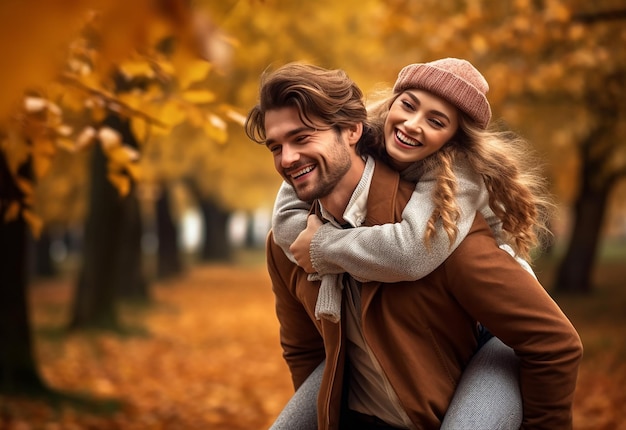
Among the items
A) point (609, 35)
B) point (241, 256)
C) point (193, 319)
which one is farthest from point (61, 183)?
point (241, 256)

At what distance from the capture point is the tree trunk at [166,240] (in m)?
20.7

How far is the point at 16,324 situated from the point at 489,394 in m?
6.12

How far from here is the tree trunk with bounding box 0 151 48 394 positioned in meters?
7.14

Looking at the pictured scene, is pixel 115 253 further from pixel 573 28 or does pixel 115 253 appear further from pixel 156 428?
pixel 573 28

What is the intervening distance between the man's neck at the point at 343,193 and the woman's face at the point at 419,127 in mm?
126

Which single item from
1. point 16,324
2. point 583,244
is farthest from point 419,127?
point 583,244

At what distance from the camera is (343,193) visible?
253 cm

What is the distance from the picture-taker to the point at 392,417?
98.9 inches

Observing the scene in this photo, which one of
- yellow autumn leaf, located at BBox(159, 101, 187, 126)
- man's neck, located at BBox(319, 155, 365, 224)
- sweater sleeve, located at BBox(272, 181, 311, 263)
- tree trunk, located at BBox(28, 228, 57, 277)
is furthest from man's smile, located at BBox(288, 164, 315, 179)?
tree trunk, located at BBox(28, 228, 57, 277)

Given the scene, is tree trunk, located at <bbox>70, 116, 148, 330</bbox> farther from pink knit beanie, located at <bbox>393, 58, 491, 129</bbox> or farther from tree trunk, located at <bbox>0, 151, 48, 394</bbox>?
pink knit beanie, located at <bbox>393, 58, 491, 129</bbox>

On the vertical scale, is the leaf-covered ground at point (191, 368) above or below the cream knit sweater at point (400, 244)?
below

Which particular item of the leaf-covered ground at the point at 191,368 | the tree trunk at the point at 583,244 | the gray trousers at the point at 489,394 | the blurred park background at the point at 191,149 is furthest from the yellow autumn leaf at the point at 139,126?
the tree trunk at the point at 583,244

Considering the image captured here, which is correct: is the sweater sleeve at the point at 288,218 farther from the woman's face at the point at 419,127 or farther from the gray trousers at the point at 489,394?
the gray trousers at the point at 489,394

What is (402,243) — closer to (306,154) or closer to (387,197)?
(387,197)
